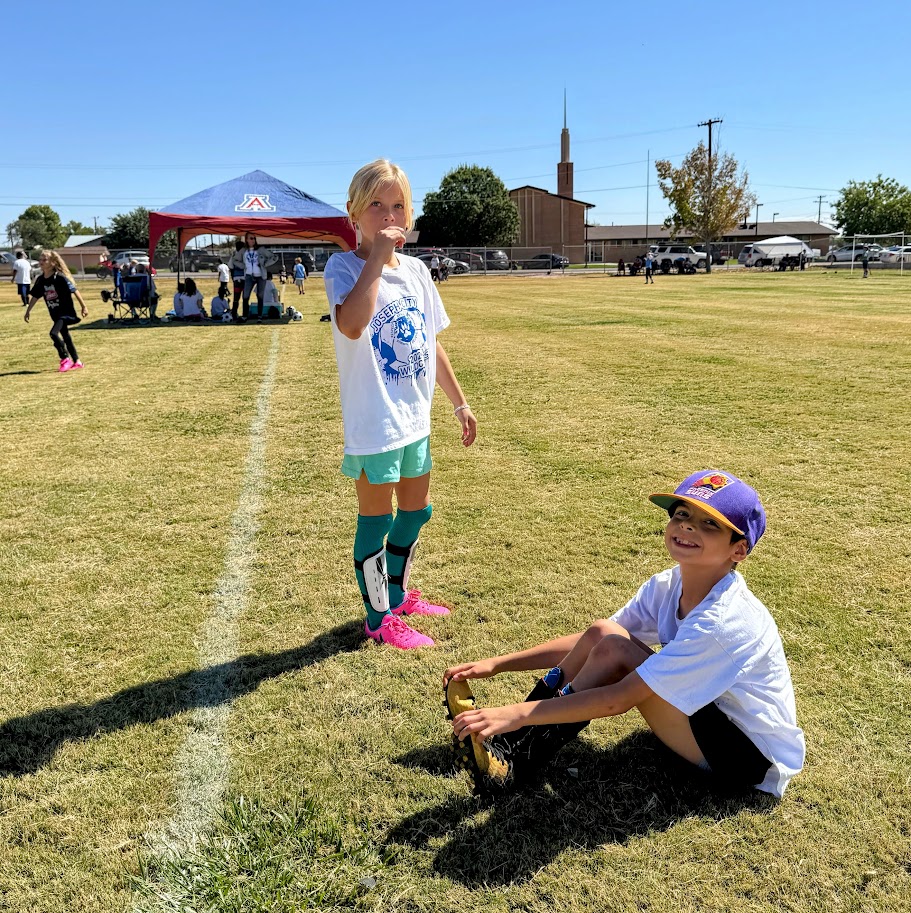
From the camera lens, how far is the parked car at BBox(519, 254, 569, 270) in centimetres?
5322

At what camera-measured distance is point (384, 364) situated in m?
2.95

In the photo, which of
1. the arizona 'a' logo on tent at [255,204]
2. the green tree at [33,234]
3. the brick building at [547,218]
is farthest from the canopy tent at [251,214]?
the green tree at [33,234]

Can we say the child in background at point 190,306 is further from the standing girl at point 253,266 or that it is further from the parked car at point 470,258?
the parked car at point 470,258

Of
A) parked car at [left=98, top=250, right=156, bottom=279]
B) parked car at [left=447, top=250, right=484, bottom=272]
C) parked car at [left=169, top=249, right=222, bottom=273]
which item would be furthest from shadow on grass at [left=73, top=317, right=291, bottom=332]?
parked car at [left=447, top=250, right=484, bottom=272]

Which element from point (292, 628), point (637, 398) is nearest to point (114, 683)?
point (292, 628)

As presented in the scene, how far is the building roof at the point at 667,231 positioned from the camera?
94.1 metres

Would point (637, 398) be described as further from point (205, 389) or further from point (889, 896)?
point (889, 896)

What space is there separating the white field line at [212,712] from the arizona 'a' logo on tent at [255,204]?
14521mm

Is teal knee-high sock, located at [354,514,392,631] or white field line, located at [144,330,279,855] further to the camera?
teal knee-high sock, located at [354,514,392,631]

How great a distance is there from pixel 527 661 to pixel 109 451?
5.10 metres

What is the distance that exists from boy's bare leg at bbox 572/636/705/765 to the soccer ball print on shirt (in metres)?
1.30

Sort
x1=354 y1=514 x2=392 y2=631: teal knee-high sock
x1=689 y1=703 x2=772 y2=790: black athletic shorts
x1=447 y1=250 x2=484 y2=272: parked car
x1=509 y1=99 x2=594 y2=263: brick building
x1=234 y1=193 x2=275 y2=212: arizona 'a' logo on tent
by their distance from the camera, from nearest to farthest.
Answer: x1=689 y1=703 x2=772 y2=790: black athletic shorts
x1=354 y1=514 x2=392 y2=631: teal knee-high sock
x1=234 y1=193 x2=275 y2=212: arizona 'a' logo on tent
x1=447 y1=250 x2=484 y2=272: parked car
x1=509 y1=99 x2=594 y2=263: brick building

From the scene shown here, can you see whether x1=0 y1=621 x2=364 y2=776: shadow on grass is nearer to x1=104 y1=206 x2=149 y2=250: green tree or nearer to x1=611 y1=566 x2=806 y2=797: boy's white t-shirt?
x1=611 y1=566 x2=806 y2=797: boy's white t-shirt

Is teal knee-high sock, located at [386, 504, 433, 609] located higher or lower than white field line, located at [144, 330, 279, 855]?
higher
